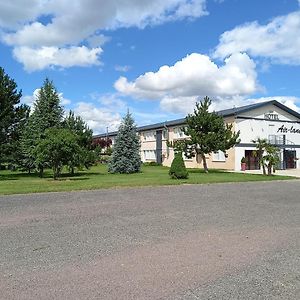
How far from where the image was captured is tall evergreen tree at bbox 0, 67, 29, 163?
97.9 feet

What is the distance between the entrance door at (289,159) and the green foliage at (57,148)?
3003 centimetres

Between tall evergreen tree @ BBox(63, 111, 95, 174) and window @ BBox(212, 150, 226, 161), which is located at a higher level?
tall evergreen tree @ BBox(63, 111, 95, 174)

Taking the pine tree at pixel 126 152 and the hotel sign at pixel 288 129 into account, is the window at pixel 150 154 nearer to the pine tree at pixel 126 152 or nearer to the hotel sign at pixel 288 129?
the hotel sign at pixel 288 129

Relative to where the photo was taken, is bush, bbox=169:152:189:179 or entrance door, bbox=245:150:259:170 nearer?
bush, bbox=169:152:189:179

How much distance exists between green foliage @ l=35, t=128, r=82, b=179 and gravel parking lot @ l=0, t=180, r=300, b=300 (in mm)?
14491

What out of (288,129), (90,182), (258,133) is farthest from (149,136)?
(90,182)

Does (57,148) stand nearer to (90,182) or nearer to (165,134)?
(90,182)

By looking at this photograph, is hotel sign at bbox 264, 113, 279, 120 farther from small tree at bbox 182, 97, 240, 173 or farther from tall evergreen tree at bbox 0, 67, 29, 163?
tall evergreen tree at bbox 0, 67, 29, 163

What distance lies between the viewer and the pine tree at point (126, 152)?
119 ft

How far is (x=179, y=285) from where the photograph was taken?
479cm

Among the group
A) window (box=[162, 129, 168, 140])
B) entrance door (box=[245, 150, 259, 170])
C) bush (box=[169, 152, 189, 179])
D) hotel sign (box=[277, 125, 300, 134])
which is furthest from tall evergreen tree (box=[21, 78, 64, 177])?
hotel sign (box=[277, 125, 300, 134])

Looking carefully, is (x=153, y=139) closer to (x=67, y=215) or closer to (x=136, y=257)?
(x=67, y=215)

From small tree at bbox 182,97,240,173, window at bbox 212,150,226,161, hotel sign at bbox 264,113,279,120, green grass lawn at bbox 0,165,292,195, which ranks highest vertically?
hotel sign at bbox 264,113,279,120

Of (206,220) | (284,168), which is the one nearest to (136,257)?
(206,220)
